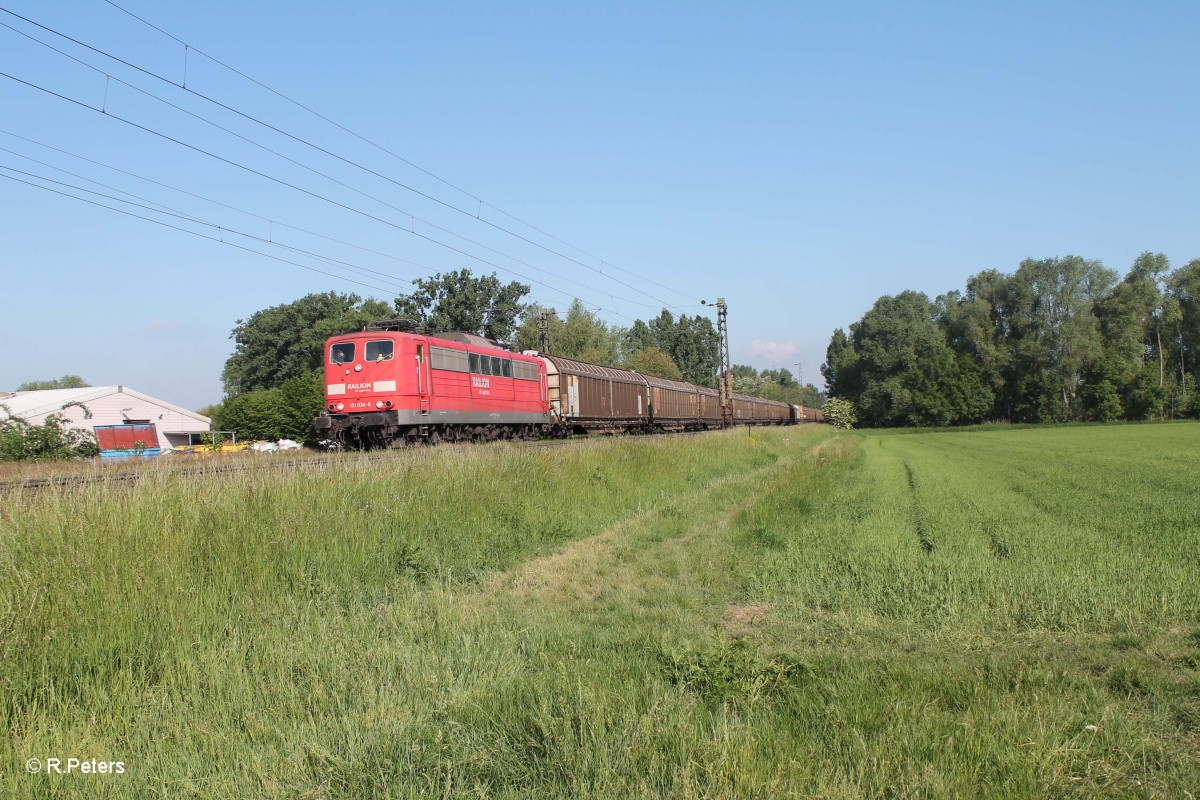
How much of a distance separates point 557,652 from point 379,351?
16224 mm

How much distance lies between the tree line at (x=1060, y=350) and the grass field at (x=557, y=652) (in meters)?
85.8

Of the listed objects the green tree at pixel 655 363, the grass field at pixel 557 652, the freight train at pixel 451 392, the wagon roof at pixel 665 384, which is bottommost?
the grass field at pixel 557 652

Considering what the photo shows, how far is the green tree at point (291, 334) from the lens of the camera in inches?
3228

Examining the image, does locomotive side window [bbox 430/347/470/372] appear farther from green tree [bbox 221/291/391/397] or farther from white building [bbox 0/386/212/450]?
green tree [bbox 221/291/391/397]

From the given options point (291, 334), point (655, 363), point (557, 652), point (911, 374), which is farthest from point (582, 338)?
point (557, 652)

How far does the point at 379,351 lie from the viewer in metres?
20.3

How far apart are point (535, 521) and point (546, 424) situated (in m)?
19.6

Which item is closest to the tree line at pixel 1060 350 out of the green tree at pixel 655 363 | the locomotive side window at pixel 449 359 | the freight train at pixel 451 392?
the green tree at pixel 655 363

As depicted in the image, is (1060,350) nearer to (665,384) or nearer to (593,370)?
(665,384)

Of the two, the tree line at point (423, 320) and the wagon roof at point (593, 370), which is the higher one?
the tree line at point (423, 320)

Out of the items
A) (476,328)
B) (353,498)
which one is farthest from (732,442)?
(476,328)

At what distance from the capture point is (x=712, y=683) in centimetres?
463

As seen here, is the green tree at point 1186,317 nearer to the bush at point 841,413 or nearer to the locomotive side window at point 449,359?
the bush at point 841,413

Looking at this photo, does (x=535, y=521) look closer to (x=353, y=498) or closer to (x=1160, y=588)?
(x=353, y=498)
